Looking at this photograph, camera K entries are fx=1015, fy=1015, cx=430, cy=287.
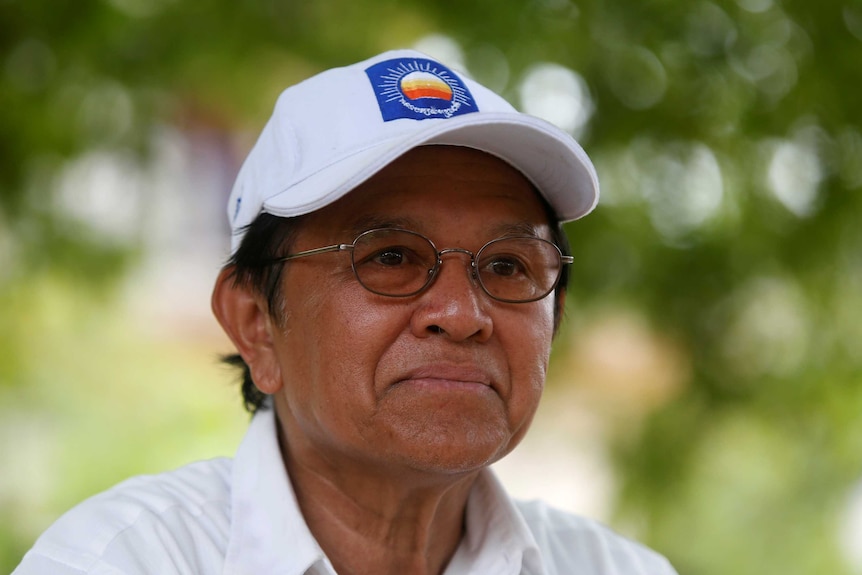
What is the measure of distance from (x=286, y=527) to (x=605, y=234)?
1.74 meters

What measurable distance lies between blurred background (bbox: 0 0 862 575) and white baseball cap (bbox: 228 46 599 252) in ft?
3.93

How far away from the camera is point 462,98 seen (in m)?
1.72

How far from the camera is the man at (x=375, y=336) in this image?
1590mm

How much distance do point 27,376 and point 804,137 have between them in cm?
243

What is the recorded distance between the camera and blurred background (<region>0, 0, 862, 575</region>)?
2943mm

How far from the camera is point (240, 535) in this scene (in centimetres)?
165

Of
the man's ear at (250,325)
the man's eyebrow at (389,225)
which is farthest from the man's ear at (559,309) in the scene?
the man's ear at (250,325)

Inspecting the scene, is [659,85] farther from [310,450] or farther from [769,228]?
[310,450]

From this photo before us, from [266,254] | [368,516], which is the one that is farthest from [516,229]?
[368,516]

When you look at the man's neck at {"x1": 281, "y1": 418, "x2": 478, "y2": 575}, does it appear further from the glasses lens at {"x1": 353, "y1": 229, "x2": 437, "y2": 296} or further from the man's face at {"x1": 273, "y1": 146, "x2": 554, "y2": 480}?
the glasses lens at {"x1": 353, "y1": 229, "x2": 437, "y2": 296}

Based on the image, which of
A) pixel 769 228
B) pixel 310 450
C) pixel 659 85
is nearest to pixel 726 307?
pixel 769 228

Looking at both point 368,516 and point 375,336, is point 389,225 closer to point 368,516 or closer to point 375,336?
point 375,336

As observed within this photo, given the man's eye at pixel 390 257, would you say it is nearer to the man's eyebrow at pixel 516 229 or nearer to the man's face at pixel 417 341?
the man's face at pixel 417 341

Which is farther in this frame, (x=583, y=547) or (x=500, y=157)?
(x=583, y=547)
